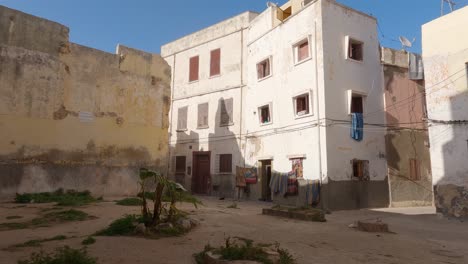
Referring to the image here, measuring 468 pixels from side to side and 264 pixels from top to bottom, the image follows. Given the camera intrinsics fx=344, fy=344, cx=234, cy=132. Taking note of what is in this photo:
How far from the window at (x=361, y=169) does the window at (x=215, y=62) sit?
35.4 ft

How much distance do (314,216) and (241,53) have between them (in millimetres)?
13609

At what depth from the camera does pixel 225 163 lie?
21.2 meters

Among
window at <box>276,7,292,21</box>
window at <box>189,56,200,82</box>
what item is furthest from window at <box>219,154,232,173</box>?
window at <box>276,7,292,21</box>

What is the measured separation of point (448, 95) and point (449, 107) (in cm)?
43

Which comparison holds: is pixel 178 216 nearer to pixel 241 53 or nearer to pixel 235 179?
pixel 235 179

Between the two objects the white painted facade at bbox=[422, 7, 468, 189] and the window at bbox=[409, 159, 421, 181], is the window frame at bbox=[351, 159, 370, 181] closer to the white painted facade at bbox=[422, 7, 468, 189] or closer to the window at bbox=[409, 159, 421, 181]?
the window at bbox=[409, 159, 421, 181]

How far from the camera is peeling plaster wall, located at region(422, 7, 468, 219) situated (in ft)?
37.3

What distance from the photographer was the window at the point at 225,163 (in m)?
20.9

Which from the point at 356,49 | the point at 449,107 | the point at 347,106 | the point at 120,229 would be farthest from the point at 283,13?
the point at 120,229

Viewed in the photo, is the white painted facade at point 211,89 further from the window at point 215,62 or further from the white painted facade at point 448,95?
the white painted facade at point 448,95

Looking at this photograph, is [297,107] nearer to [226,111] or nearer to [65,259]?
[226,111]

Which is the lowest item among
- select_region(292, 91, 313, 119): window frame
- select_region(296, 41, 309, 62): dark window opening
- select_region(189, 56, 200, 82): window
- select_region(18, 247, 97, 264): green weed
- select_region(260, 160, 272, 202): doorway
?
select_region(18, 247, 97, 264): green weed

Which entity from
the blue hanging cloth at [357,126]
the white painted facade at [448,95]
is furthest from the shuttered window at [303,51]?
the white painted facade at [448,95]

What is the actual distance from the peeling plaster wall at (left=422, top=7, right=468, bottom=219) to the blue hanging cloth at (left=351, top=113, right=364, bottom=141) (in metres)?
3.63
